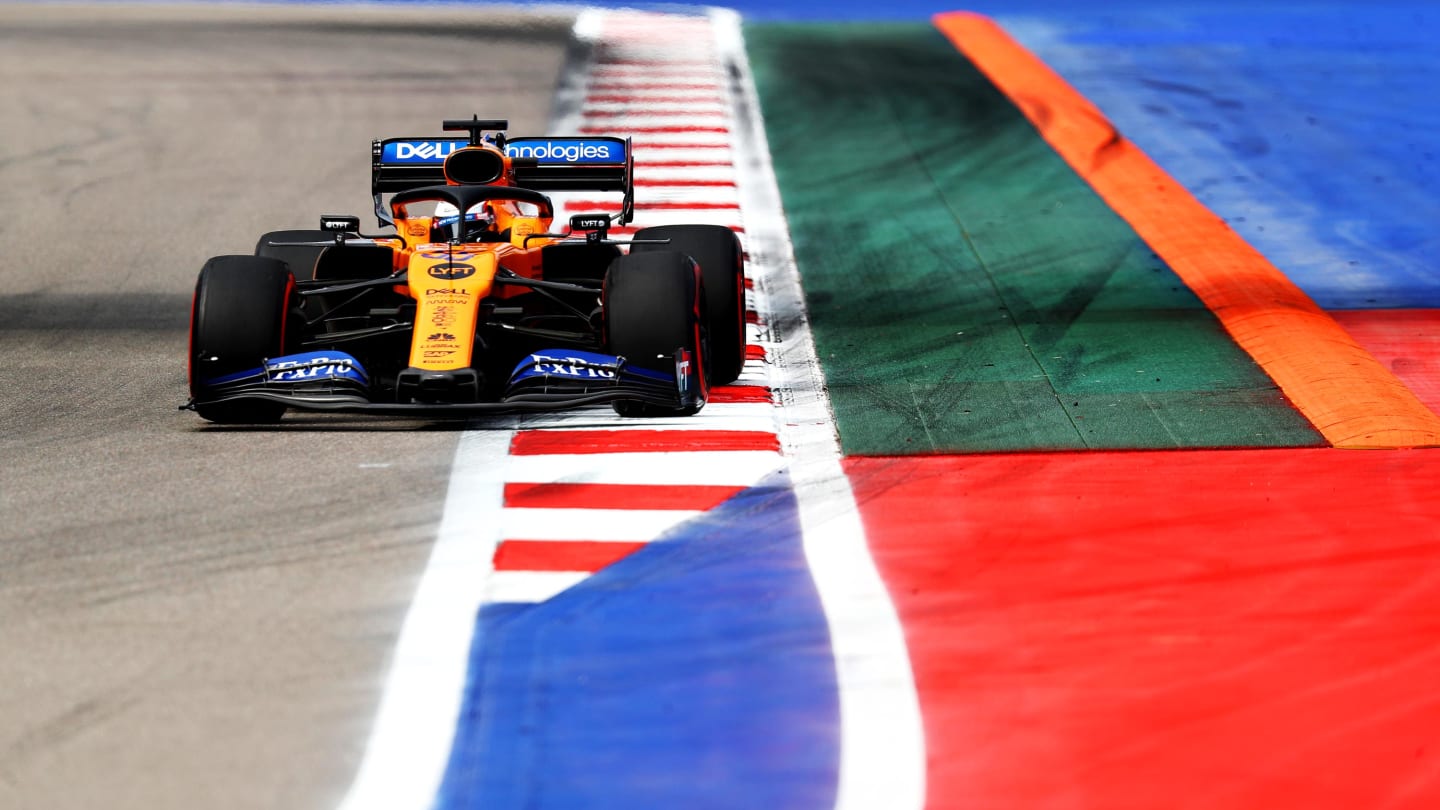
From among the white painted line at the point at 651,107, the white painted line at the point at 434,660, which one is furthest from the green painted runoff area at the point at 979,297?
the white painted line at the point at 434,660

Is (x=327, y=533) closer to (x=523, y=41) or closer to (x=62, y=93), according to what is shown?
(x=62, y=93)

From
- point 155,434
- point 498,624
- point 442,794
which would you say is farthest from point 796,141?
point 442,794

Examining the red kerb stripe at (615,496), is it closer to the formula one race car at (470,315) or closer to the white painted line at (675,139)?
the formula one race car at (470,315)

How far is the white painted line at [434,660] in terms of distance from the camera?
18.7 ft

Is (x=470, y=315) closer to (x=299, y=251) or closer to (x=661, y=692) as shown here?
(x=299, y=251)

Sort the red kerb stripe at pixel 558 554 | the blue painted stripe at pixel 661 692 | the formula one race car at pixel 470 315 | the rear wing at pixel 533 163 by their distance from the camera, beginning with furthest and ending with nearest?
the rear wing at pixel 533 163 → the formula one race car at pixel 470 315 → the red kerb stripe at pixel 558 554 → the blue painted stripe at pixel 661 692

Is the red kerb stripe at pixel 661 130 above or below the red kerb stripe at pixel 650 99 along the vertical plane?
below

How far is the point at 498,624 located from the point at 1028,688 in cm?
200

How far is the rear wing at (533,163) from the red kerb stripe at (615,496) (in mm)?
3062

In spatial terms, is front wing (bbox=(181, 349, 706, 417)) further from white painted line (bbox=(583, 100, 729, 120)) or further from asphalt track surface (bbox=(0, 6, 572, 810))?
white painted line (bbox=(583, 100, 729, 120))

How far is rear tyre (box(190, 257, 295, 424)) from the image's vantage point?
877 centimetres

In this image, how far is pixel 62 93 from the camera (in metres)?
19.3

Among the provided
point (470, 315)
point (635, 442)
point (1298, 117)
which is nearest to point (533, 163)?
point (470, 315)

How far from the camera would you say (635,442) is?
29.8ft
